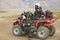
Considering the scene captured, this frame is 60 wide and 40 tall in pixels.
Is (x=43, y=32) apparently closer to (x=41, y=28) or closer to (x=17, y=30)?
(x=41, y=28)

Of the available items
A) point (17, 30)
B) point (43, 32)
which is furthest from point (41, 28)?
point (17, 30)

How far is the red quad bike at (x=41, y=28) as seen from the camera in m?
12.6

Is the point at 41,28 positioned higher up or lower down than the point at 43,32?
higher up

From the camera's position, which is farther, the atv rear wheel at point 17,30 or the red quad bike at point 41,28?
the atv rear wheel at point 17,30

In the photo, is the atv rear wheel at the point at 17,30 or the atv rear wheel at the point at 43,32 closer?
the atv rear wheel at the point at 43,32

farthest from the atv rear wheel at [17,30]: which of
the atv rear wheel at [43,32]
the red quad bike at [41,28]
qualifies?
the atv rear wheel at [43,32]

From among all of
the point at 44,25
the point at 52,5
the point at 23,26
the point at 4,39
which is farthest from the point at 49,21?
the point at 52,5

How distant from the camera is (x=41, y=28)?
1260 cm

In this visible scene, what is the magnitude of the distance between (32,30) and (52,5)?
24.4 metres

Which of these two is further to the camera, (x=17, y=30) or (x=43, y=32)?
(x=17, y=30)

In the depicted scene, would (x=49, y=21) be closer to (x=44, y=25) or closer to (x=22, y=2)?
(x=44, y=25)

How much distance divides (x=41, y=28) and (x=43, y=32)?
0.68 ft

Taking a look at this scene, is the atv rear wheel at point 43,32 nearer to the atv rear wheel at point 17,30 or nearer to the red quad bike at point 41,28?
the red quad bike at point 41,28

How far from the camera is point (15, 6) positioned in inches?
1484
